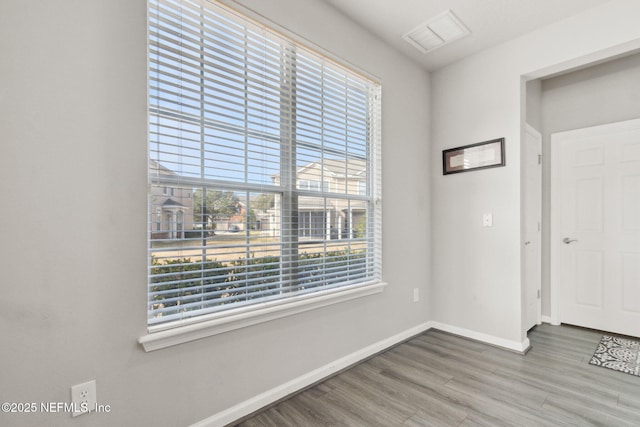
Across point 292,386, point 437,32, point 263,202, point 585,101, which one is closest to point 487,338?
point 292,386

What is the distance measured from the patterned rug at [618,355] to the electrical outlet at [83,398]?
3.24 meters

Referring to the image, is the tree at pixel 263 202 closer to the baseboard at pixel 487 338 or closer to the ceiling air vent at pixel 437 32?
the ceiling air vent at pixel 437 32

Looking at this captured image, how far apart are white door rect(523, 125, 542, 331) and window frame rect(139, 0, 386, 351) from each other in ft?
5.46

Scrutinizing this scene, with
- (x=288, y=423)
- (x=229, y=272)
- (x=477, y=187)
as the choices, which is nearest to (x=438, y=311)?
(x=477, y=187)

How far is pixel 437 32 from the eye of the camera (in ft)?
8.18

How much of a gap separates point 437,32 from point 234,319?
2.64 metres

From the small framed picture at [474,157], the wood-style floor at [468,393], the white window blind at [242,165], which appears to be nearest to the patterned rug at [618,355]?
the wood-style floor at [468,393]

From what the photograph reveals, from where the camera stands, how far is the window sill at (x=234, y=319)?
1432mm

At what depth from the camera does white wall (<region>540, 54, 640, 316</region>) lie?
9.32 ft

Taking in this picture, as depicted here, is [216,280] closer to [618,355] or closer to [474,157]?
[474,157]

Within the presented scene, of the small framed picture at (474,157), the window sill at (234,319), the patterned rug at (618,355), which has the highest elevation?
the small framed picture at (474,157)

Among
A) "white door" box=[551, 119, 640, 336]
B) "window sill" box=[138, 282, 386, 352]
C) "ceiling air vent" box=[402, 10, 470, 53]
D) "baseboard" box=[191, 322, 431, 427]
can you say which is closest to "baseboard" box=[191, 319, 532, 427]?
"baseboard" box=[191, 322, 431, 427]

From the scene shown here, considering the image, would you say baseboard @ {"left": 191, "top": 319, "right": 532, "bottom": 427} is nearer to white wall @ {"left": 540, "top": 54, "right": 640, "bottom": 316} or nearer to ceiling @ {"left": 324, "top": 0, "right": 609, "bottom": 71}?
white wall @ {"left": 540, "top": 54, "right": 640, "bottom": 316}

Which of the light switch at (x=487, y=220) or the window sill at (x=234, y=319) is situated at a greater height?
the light switch at (x=487, y=220)
